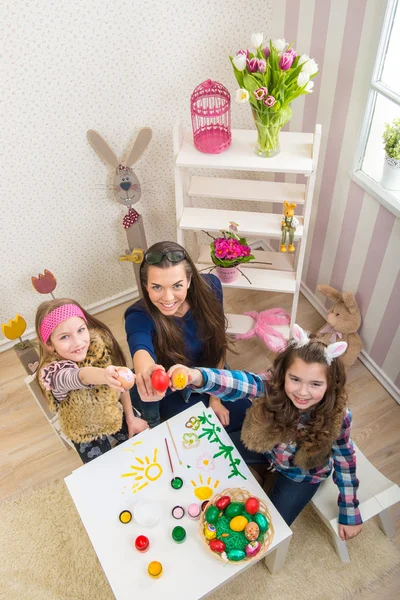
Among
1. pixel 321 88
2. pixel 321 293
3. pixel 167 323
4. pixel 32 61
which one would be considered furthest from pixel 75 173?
pixel 321 293

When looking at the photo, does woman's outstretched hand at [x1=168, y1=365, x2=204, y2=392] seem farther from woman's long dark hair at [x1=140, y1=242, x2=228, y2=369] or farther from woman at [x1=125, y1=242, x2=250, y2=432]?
woman's long dark hair at [x1=140, y1=242, x2=228, y2=369]

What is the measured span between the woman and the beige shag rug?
1.74 ft

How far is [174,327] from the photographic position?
2.02m

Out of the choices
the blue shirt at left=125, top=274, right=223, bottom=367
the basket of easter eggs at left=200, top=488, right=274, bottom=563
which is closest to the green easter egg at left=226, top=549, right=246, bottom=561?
the basket of easter eggs at left=200, top=488, right=274, bottom=563

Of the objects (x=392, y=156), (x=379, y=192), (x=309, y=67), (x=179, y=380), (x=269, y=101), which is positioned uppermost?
(x=309, y=67)

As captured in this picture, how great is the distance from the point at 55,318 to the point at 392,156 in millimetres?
1413

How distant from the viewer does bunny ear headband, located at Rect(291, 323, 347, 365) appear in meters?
1.49

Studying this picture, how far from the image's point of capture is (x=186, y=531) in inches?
62.6

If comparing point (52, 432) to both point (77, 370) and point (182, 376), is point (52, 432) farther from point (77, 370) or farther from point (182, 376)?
point (182, 376)

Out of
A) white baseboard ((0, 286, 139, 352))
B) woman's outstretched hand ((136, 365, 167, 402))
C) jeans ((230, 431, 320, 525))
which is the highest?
woman's outstretched hand ((136, 365, 167, 402))

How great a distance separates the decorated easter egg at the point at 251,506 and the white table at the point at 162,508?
6 cm

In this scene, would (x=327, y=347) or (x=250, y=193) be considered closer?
(x=327, y=347)

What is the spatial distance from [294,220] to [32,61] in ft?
4.01

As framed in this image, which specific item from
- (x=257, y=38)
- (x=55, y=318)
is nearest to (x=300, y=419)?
(x=55, y=318)
